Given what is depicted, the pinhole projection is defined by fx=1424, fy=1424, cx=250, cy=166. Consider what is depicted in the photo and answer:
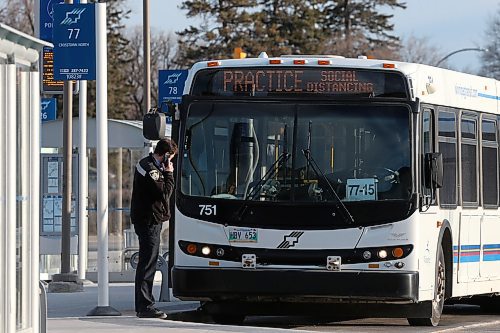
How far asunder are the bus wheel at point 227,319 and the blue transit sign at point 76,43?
318cm

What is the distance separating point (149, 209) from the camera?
15352 millimetres

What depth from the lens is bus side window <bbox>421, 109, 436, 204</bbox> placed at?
1562 cm

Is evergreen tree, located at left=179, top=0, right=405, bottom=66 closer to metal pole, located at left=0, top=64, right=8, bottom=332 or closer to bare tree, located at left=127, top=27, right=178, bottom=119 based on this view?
bare tree, located at left=127, top=27, right=178, bottom=119

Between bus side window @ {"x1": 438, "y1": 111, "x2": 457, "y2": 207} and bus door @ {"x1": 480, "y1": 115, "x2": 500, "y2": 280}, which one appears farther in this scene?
bus door @ {"x1": 480, "y1": 115, "x2": 500, "y2": 280}

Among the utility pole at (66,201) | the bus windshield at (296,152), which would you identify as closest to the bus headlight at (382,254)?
the bus windshield at (296,152)

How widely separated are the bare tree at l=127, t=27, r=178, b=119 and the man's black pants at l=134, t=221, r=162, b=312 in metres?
65.7

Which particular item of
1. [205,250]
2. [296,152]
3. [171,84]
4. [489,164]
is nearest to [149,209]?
[205,250]

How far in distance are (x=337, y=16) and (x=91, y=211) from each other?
54.7 metres

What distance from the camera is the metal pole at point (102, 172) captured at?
1576cm

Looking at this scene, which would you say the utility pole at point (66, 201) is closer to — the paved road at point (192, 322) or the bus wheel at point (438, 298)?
the paved road at point (192, 322)

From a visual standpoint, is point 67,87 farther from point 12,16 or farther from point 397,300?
point 12,16

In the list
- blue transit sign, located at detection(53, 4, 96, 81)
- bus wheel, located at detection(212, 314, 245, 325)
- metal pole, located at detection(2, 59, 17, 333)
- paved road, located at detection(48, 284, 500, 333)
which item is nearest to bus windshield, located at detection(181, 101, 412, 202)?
paved road, located at detection(48, 284, 500, 333)

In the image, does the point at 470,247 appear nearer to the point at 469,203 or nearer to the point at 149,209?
the point at 469,203

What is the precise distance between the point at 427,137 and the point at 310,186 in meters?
1.55
